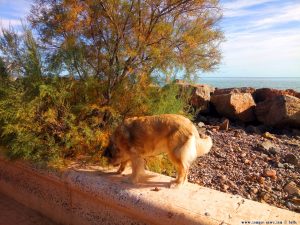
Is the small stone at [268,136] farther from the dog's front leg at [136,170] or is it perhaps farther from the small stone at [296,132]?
the dog's front leg at [136,170]

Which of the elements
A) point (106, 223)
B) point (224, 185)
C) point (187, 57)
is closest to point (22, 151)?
point (106, 223)

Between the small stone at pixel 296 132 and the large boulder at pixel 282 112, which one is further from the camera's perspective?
the large boulder at pixel 282 112

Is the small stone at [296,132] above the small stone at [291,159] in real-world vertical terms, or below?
above

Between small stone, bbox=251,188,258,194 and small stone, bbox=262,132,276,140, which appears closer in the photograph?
small stone, bbox=251,188,258,194

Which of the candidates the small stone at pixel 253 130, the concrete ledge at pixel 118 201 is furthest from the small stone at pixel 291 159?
the concrete ledge at pixel 118 201

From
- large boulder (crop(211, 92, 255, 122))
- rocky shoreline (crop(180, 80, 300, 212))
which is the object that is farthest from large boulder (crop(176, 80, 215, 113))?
large boulder (crop(211, 92, 255, 122))

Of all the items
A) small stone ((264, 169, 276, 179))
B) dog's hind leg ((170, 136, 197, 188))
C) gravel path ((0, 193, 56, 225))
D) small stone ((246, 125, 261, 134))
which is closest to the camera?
dog's hind leg ((170, 136, 197, 188))

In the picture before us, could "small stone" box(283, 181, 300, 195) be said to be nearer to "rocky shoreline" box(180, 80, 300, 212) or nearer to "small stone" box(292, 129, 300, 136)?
"rocky shoreline" box(180, 80, 300, 212)

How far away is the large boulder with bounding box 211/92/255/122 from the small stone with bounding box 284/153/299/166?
3.26m

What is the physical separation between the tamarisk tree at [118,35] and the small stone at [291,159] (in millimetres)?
3486

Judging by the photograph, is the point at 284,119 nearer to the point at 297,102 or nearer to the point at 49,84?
the point at 297,102

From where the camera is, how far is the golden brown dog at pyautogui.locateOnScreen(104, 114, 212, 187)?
4088 mm

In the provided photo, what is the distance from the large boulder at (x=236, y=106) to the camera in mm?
11031

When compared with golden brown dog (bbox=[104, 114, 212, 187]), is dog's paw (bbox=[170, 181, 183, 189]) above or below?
below
